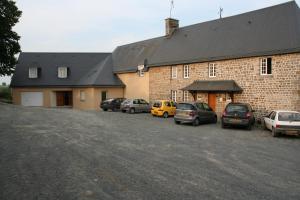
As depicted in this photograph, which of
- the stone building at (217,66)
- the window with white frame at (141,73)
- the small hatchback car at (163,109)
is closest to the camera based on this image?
the stone building at (217,66)

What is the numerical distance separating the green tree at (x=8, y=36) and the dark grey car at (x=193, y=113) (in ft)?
70.1

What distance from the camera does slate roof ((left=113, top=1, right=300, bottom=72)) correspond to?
66.4 ft

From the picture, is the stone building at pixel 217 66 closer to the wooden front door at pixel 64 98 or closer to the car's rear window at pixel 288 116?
the wooden front door at pixel 64 98

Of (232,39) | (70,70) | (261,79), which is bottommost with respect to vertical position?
(261,79)

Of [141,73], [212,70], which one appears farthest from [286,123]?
[141,73]

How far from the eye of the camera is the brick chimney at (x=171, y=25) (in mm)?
31550

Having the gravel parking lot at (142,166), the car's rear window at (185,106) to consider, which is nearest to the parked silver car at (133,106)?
the car's rear window at (185,106)

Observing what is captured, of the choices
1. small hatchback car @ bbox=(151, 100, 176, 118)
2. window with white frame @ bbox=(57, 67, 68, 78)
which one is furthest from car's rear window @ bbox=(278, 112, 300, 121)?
window with white frame @ bbox=(57, 67, 68, 78)

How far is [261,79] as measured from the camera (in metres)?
20.5

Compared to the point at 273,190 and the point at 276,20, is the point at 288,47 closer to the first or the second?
the point at 276,20

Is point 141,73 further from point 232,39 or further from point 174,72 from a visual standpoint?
point 232,39

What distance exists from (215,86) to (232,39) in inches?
172

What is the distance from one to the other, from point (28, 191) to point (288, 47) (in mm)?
18014

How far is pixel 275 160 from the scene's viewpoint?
979cm
